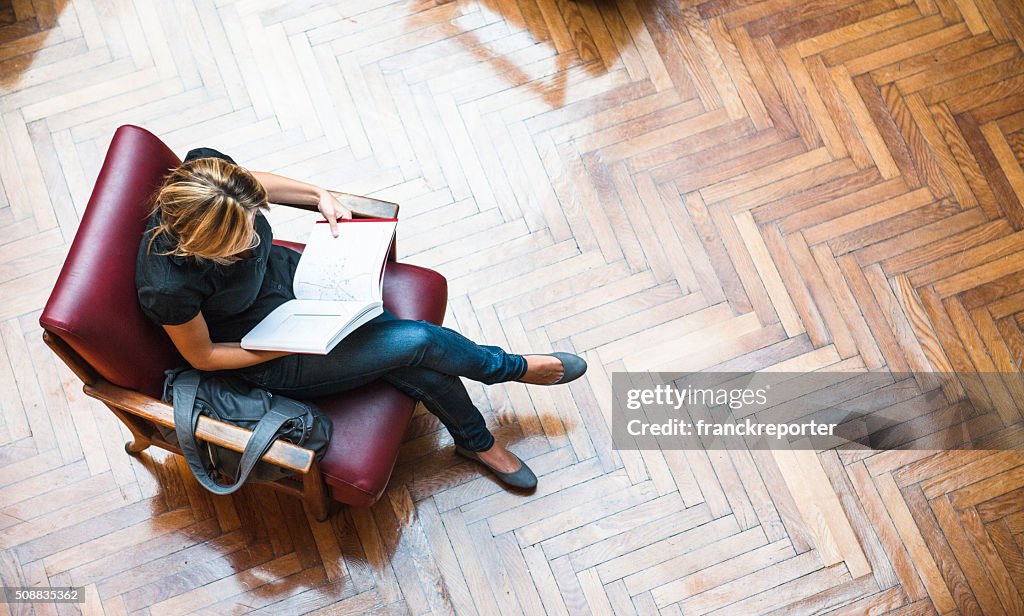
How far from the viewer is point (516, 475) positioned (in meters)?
2.57

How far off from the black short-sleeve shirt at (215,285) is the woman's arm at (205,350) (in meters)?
0.03

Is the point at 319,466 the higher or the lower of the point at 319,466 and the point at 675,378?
the higher

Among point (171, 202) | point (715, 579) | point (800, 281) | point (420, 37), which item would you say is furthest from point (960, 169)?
point (171, 202)

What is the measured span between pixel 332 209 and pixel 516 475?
3.19ft

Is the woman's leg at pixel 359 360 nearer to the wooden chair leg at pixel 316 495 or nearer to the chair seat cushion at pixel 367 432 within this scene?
the chair seat cushion at pixel 367 432

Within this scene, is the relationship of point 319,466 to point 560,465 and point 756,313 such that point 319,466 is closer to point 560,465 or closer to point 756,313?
point 560,465

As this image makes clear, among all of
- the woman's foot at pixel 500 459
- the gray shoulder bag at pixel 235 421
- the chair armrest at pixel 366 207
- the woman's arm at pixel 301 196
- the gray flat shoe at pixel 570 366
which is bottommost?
the woman's foot at pixel 500 459

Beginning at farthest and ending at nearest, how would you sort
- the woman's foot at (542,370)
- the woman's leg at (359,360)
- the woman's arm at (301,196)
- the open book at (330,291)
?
the woman's foot at (542,370)
the woman's arm at (301,196)
the woman's leg at (359,360)
the open book at (330,291)

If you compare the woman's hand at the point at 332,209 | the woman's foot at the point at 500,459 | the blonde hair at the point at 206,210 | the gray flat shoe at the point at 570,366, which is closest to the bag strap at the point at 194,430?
the blonde hair at the point at 206,210

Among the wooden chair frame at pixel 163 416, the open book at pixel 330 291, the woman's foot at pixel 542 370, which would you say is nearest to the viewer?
the wooden chair frame at pixel 163 416

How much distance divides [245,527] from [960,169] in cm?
270

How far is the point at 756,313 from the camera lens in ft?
9.27

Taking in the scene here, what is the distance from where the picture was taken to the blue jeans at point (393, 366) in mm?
2131

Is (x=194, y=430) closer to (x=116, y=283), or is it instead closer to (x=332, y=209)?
(x=116, y=283)
